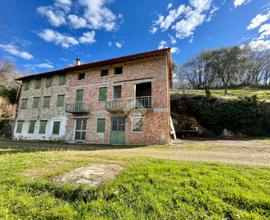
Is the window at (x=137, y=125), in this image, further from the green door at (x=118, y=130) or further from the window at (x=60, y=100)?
the window at (x=60, y=100)

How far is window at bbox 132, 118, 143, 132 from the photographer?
43.2 ft

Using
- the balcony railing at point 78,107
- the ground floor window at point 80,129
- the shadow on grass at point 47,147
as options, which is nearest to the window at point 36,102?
the balcony railing at point 78,107

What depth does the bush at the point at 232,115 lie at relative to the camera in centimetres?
1717

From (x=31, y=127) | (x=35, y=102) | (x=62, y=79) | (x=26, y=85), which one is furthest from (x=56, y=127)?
(x=26, y=85)

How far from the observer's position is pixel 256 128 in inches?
672

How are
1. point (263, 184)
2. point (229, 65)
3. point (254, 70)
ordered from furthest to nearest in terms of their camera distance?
point (254, 70)
point (229, 65)
point (263, 184)

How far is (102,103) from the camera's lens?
1500cm

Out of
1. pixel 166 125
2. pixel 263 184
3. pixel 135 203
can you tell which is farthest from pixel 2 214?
pixel 166 125

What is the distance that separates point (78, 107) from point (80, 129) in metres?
2.31

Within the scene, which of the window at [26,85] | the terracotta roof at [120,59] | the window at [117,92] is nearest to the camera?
the terracotta roof at [120,59]

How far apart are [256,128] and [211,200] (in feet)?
60.3

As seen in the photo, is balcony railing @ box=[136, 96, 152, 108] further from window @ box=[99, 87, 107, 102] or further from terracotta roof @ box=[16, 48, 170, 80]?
terracotta roof @ box=[16, 48, 170, 80]

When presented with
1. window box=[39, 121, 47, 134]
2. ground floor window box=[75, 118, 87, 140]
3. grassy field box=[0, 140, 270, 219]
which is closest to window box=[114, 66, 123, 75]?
ground floor window box=[75, 118, 87, 140]

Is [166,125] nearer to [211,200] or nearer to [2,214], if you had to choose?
[211,200]
